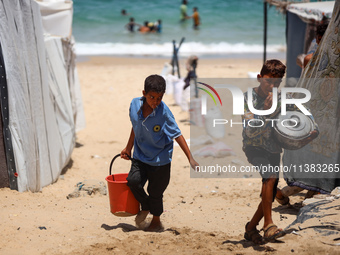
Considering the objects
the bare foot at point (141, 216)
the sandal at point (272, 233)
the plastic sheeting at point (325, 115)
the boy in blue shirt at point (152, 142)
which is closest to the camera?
the sandal at point (272, 233)

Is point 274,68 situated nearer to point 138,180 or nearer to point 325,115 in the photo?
point 325,115

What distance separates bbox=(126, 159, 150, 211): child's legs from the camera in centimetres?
389

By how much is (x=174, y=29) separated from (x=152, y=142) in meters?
26.1

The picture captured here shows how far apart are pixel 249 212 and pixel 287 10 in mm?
5916

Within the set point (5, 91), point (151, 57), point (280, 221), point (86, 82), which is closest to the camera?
point (280, 221)

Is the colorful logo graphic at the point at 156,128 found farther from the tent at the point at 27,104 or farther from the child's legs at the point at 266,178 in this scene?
the tent at the point at 27,104

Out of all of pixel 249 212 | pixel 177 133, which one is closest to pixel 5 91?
pixel 177 133

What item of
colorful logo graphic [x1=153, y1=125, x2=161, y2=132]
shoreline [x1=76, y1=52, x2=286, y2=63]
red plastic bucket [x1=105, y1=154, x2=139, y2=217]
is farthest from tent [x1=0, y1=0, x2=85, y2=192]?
shoreline [x1=76, y1=52, x2=286, y2=63]

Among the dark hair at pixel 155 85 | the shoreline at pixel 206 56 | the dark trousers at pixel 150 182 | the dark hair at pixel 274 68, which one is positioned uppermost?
the dark hair at pixel 274 68

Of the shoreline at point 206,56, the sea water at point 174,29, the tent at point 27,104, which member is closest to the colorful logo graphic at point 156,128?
the tent at point 27,104

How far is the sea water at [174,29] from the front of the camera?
930 inches

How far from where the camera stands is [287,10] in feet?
30.5

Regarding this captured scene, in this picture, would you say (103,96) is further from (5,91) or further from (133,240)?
(133,240)

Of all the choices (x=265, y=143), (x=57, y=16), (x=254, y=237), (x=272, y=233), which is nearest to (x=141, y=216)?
(x=254, y=237)
